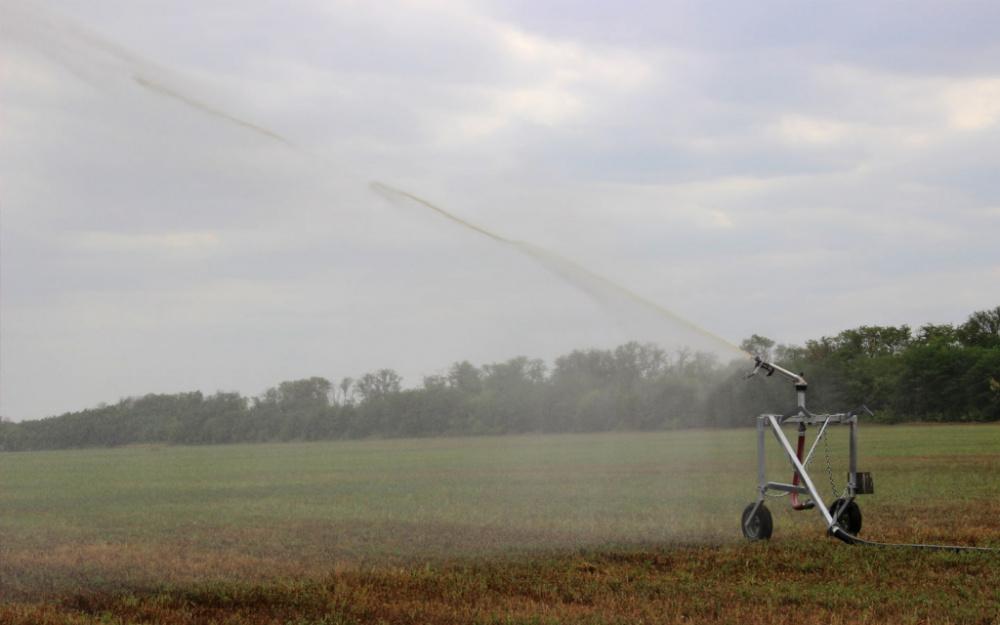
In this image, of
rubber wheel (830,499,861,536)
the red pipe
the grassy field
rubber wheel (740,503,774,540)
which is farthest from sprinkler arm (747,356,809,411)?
the grassy field

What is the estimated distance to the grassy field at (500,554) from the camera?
36.3 ft

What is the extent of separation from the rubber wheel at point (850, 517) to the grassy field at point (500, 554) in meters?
0.54

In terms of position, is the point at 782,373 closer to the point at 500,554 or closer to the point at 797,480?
the point at 797,480

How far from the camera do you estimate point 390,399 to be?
88.5 feet

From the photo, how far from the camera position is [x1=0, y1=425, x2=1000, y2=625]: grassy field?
36.3ft

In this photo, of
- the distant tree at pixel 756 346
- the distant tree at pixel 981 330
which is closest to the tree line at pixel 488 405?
the distant tree at pixel 756 346

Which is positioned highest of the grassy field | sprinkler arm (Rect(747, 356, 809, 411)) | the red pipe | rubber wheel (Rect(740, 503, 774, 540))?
sprinkler arm (Rect(747, 356, 809, 411))

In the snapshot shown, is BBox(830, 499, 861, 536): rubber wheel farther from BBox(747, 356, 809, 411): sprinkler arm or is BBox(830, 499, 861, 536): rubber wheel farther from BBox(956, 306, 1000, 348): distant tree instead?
BBox(956, 306, 1000, 348): distant tree

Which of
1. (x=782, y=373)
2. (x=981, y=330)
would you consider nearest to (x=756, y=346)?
(x=782, y=373)

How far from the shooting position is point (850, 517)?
1580 centimetres

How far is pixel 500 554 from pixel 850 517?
5.10 metres

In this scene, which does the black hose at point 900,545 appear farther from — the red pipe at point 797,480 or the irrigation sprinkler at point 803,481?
the red pipe at point 797,480

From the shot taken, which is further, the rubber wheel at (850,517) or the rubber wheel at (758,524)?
the rubber wheel at (758,524)

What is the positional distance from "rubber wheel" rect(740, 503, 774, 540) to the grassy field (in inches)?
18.3
